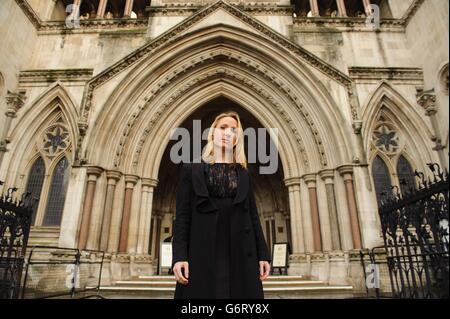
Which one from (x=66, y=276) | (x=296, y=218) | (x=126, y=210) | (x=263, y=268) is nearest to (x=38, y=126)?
(x=126, y=210)

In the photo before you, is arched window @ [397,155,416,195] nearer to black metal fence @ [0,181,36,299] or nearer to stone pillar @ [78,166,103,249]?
stone pillar @ [78,166,103,249]

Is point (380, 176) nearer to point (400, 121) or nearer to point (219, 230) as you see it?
point (400, 121)

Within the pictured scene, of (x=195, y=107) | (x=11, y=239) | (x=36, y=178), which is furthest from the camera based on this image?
(x=195, y=107)

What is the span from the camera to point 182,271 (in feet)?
6.64

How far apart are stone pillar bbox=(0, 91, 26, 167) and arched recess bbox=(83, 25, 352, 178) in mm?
2807

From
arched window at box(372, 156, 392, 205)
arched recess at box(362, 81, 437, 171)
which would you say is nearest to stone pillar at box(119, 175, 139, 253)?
arched recess at box(362, 81, 437, 171)

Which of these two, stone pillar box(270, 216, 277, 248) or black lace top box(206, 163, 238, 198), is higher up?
stone pillar box(270, 216, 277, 248)

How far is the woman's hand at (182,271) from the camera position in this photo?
1986mm

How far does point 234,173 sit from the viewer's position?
93.2 inches

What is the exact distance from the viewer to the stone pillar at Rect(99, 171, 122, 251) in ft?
28.2

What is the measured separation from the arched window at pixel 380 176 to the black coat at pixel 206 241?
357 inches

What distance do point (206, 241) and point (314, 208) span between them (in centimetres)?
789

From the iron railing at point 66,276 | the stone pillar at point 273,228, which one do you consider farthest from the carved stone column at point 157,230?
the stone pillar at point 273,228
